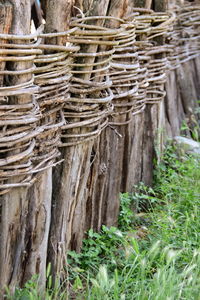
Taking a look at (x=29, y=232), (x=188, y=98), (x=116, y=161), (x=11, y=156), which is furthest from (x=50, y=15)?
(x=188, y=98)

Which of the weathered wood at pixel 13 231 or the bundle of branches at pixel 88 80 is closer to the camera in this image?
the weathered wood at pixel 13 231

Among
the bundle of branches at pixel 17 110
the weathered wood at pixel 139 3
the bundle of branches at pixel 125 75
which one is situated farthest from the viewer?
the weathered wood at pixel 139 3

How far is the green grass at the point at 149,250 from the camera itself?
11.2 ft

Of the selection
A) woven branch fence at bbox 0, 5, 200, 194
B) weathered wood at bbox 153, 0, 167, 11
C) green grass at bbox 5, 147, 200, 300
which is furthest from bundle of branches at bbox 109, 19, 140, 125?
weathered wood at bbox 153, 0, 167, 11

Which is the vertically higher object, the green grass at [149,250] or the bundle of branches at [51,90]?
the bundle of branches at [51,90]

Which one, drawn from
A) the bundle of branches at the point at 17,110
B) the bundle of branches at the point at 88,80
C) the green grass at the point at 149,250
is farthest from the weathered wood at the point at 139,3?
the bundle of branches at the point at 17,110

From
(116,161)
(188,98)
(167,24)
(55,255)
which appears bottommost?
(55,255)

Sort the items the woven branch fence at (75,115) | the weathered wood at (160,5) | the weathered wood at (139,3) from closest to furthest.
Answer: the woven branch fence at (75,115), the weathered wood at (139,3), the weathered wood at (160,5)

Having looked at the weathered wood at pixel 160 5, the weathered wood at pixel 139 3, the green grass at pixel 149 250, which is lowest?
the green grass at pixel 149 250

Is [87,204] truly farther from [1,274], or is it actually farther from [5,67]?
[5,67]

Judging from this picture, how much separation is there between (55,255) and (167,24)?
8.13 ft

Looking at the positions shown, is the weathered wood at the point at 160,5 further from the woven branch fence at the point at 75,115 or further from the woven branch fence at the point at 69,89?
the woven branch fence at the point at 69,89

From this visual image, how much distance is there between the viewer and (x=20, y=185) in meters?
3.31

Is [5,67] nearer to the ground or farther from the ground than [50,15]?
nearer to the ground
